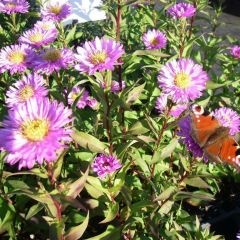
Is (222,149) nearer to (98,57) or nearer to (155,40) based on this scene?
(98,57)

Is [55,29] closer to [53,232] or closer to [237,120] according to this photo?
[237,120]

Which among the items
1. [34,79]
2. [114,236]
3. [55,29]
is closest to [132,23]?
[55,29]

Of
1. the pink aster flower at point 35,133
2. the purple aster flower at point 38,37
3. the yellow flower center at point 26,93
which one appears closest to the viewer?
the pink aster flower at point 35,133

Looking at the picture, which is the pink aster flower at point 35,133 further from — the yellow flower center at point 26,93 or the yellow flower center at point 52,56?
the yellow flower center at point 52,56

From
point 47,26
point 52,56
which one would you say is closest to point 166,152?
point 52,56

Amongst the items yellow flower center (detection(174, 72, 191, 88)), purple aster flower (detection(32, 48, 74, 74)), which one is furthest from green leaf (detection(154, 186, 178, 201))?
purple aster flower (detection(32, 48, 74, 74))

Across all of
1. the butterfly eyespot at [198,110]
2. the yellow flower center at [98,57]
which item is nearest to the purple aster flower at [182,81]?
the butterfly eyespot at [198,110]
